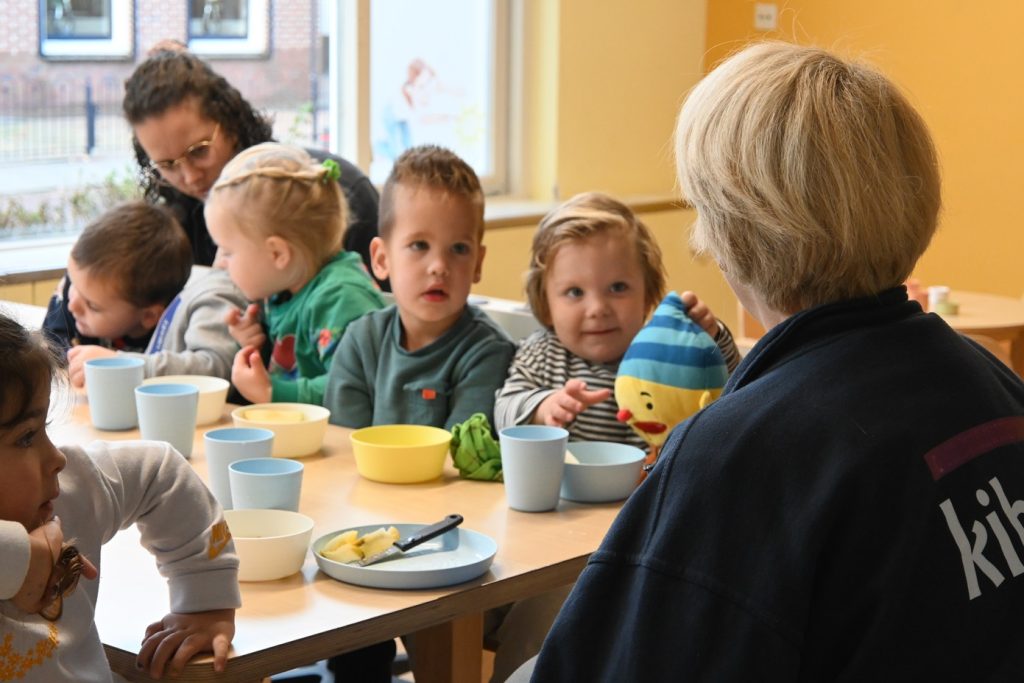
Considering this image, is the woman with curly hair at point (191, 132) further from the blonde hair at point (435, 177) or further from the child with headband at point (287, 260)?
the blonde hair at point (435, 177)

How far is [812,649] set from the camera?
1115 millimetres

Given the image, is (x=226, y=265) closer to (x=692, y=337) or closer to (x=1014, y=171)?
(x=692, y=337)

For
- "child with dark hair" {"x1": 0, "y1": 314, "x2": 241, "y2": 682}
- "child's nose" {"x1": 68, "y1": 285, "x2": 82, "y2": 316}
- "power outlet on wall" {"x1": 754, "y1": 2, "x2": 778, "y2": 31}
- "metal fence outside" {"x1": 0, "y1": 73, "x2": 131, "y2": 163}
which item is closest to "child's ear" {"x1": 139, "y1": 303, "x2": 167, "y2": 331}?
"child's nose" {"x1": 68, "y1": 285, "x2": 82, "y2": 316}

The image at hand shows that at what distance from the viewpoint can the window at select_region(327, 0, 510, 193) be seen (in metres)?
4.74

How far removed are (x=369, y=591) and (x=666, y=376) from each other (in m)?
0.63

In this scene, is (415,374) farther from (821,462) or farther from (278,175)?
(821,462)

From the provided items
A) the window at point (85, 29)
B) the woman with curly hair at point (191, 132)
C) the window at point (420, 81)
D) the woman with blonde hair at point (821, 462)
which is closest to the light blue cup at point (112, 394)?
the woman with curly hair at point (191, 132)

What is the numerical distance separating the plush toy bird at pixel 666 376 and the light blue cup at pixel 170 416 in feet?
2.13

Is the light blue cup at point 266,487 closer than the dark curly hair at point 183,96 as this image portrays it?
Yes

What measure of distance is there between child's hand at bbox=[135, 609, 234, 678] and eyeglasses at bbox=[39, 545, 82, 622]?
0.13 m

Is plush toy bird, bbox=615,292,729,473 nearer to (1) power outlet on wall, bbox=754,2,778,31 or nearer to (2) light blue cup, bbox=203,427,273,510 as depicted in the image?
(2) light blue cup, bbox=203,427,273,510

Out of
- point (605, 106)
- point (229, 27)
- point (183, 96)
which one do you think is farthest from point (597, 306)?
point (605, 106)

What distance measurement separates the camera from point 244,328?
255 cm

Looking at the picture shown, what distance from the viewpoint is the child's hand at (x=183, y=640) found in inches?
50.6
